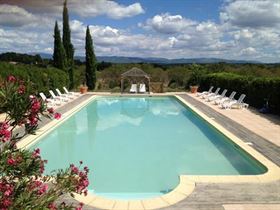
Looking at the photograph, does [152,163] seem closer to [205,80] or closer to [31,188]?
[31,188]

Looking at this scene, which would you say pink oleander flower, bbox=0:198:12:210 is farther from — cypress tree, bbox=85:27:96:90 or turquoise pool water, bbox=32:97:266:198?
cypress tree, bbox=85:27:96:90

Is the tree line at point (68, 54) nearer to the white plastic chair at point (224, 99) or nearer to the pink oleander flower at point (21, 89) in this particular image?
the white plastic chair at point (224, 99)

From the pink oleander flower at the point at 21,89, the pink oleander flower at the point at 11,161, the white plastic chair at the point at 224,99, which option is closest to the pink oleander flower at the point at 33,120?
the pink oleander flower at the point at 21,89

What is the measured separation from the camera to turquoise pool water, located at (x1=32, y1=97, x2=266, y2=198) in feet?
28.7

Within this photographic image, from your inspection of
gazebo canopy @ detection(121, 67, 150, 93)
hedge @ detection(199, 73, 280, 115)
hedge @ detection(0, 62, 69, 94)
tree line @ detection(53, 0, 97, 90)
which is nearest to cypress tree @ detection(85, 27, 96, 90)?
tree line @ detection(53, 0, 97, 90)

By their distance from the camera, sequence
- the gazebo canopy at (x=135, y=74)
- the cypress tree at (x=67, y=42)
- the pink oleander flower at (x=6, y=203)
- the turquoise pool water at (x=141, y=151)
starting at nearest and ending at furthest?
1. the pink oleander flower at (x=6, y=203)
2. the turquoise pool water at (x=141, y=151)
3. the gazebo canopy at (x=135, y=74)
4. the cypress tree at (x=67, y=42)

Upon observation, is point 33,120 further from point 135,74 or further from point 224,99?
point 135,74

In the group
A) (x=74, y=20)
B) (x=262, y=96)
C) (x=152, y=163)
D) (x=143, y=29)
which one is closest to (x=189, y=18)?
(x=143, y=29)

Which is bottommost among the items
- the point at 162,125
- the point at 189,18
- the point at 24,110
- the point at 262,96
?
the point at 162,125

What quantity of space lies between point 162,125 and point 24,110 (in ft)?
43.7

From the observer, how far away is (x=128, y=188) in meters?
8.23

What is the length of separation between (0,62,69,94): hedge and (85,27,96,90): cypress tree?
8.87ft

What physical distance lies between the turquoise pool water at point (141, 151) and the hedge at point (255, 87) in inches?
127

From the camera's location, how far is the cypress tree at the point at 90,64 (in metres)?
28.9
